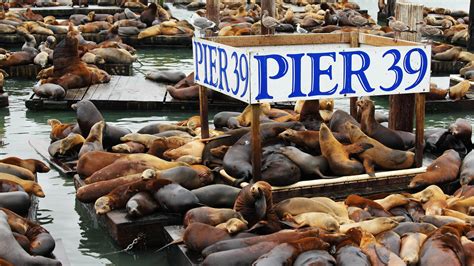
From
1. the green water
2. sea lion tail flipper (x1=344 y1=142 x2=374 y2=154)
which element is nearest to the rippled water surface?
the green water

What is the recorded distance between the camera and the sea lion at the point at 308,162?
6590 mm

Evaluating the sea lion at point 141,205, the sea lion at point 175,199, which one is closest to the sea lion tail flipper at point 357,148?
the sea lion at point 175,199

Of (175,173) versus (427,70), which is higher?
(427,70)

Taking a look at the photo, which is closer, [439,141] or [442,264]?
[442,264]

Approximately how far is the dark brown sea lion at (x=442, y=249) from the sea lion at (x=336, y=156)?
1855 mm

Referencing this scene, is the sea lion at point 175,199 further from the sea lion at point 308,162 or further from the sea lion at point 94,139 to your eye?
the sea lion at point 94,139

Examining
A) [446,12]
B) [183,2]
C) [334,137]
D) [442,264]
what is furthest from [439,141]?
[183,2]

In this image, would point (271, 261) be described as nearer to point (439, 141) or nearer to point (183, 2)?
point (439, 141)

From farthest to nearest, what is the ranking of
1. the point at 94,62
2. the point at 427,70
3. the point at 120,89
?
the point at 94,62 < the point at 120,89 < the point at 427,70

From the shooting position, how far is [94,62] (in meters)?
13.8

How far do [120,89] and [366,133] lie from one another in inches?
227

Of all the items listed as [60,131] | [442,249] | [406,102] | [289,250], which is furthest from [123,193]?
[406,102]

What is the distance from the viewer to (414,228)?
17.1ft

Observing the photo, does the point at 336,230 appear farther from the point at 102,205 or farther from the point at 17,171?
the point at 17,171
